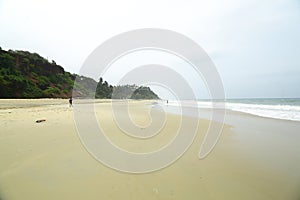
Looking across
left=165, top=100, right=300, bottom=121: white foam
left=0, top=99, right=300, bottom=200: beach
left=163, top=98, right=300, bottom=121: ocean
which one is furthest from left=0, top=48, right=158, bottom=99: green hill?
left=165, top=100, right=300, bottom=121: white foam

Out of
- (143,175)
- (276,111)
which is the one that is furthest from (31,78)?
(276,111)

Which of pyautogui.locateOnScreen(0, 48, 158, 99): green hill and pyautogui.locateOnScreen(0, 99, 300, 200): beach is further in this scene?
→ pyautogui.locateOnScreen(0, 48, 158, 99): green hill

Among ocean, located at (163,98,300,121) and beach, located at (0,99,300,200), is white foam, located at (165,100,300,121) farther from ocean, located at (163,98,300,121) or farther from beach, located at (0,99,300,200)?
beach, located at (0,99,300,200)

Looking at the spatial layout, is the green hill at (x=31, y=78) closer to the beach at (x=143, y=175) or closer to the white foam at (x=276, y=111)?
the beach at (x=143, y=175)

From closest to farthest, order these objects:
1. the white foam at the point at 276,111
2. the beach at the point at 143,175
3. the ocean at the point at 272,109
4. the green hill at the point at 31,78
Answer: the beach at the point at 143,175 → the white foam at the point at 276,111 → the ocean at the point at 272,109 → the green hill at the point at 31,78

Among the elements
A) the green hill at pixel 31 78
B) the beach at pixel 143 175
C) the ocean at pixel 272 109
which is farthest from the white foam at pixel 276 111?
the green hill at pixel 31 78

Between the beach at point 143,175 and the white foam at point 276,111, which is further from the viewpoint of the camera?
the white foam at point 276,111

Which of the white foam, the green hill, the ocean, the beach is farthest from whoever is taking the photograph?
the green hill

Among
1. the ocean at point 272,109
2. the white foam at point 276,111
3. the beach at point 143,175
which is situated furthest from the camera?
the ocean at point 272,109

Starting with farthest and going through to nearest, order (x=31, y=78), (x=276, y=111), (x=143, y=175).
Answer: (x=31, y=78)
(x=276, y=111)
(x=143, y=175)

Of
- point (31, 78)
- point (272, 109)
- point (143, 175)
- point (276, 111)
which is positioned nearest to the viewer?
point (143, 175)

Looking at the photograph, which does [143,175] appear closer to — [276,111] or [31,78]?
[276,111]

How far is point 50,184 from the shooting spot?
2.50 meters

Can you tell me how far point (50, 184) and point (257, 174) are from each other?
11.6 ft
